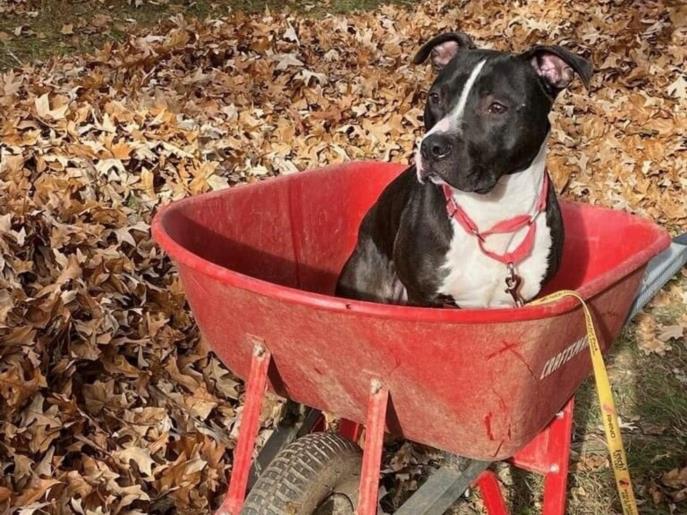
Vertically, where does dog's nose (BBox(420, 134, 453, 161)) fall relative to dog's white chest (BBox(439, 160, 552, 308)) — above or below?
above

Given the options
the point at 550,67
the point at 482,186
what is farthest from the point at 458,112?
the point at 550,67

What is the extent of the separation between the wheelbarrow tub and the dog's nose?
2.28 ft

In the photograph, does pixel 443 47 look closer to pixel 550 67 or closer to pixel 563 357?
pixel 550 67

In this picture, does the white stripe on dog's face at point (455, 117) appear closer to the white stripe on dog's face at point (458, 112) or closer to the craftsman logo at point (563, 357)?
the white stripe on dog's face at point (458, 112)

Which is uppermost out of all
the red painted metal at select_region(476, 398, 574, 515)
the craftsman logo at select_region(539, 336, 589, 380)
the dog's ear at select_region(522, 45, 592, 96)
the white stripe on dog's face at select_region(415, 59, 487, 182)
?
the dog's ear at select_region(522, 45, 592, 96)

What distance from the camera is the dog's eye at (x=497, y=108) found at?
2779 millimetres

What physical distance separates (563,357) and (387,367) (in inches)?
19.9

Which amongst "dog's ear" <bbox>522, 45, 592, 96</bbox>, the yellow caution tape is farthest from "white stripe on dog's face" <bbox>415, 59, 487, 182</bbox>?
the yellow caution tape

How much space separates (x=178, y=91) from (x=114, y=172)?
1.83 meters

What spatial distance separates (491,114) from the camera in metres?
2.78

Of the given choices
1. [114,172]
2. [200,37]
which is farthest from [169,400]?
[200,37]

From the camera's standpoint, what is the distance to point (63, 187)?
12.8 ft

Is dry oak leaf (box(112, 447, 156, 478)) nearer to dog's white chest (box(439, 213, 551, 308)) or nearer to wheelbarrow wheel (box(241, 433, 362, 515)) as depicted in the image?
wheelbarrow wheel (box(241, 433, 362, 515))

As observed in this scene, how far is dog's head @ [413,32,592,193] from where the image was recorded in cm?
270
